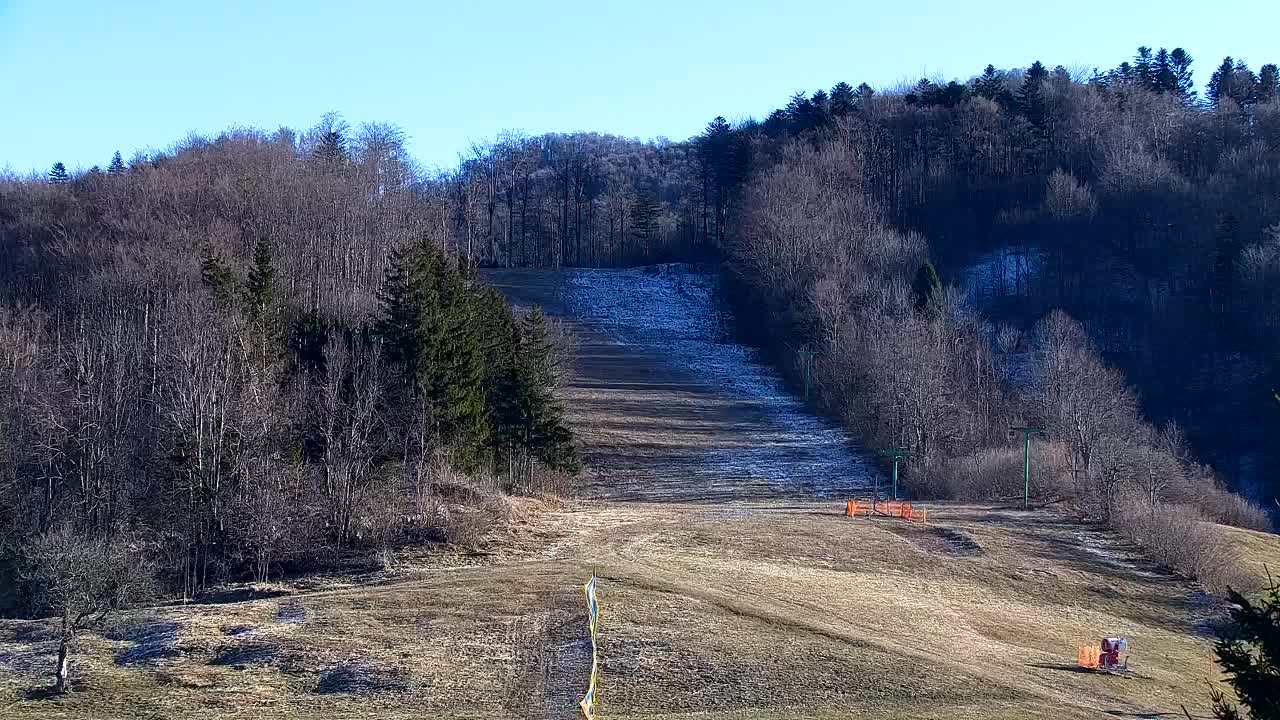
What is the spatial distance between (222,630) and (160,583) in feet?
33.8

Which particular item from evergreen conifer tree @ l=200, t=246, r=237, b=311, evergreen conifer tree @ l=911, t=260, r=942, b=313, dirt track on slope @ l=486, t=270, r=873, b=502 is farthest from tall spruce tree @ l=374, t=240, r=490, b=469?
evergreen conifer tree @ l=911, t=260, r=942, b=313

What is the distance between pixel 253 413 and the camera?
40125 millimetres

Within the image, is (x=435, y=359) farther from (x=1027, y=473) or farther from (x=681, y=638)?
(x=1027, y=473)

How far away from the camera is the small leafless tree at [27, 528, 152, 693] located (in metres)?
23.5

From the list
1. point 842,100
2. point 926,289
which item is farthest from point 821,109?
point 926,289

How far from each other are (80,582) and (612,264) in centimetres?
9154

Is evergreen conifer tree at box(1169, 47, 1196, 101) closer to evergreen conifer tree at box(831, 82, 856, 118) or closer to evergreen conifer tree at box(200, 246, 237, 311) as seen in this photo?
evergreen conifer tree at box(831, 82, 856, 118)

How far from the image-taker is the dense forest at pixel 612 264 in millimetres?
40969

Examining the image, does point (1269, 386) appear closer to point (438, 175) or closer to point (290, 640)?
point (290, 640)

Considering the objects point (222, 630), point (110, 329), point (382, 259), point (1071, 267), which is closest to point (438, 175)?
point (382, 259)

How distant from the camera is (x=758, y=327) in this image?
294ft

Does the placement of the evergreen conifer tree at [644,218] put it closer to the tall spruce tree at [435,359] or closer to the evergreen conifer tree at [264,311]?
the evergreen conifer tree at [264,311]

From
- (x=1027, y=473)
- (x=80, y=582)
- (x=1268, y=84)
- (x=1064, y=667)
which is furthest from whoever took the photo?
(x=1268, y=84)

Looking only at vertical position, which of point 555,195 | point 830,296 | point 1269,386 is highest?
point 555,195
